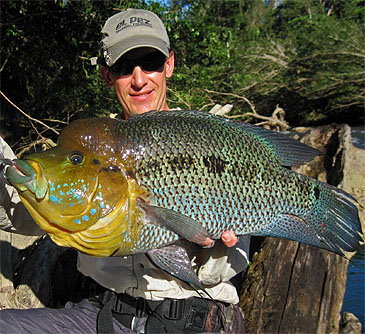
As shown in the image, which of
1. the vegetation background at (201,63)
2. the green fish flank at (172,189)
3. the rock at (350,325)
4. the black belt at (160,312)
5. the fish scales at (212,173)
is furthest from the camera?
the vegetation background at (201,63)

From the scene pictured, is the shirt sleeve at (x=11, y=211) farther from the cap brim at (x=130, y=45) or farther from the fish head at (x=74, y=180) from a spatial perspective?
the cap brim at (x=130, y=45)

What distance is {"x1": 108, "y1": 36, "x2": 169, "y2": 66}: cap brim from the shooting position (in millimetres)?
2271

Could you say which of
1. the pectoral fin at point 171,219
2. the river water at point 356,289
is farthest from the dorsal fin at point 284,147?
the river water at point 356,289

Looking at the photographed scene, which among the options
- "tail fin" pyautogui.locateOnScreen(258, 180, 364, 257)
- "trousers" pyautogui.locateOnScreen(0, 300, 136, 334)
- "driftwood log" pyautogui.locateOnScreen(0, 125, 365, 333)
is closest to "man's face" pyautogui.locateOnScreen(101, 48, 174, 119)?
"tail fin" pyautogui.locateOnScreen(258, 180, 364, 257)

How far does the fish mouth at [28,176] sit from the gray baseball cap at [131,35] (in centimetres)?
107

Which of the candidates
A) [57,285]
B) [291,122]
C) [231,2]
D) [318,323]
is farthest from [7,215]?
[231,2]

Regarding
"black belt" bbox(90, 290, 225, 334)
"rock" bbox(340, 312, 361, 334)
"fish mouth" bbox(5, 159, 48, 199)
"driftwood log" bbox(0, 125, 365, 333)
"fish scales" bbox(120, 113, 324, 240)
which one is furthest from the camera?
"rock" bbox(340, 312, 361, 334)

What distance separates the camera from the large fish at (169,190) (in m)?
1.55

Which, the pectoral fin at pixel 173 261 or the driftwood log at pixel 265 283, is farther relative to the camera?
the driftwood log at pixel 265 283

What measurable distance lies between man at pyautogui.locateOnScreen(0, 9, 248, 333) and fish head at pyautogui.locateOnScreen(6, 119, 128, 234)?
28.3 inches

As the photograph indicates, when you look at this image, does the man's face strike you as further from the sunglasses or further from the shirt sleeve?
the shirt sleeve

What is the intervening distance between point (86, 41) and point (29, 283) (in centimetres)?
457

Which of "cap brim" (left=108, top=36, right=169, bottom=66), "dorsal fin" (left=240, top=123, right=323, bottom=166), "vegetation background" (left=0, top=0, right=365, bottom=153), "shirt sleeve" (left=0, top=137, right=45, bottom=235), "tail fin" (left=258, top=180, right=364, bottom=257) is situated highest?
"vegetation background" (left=0, top=0, right=365, bottom=153)

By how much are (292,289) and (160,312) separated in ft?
6.18
